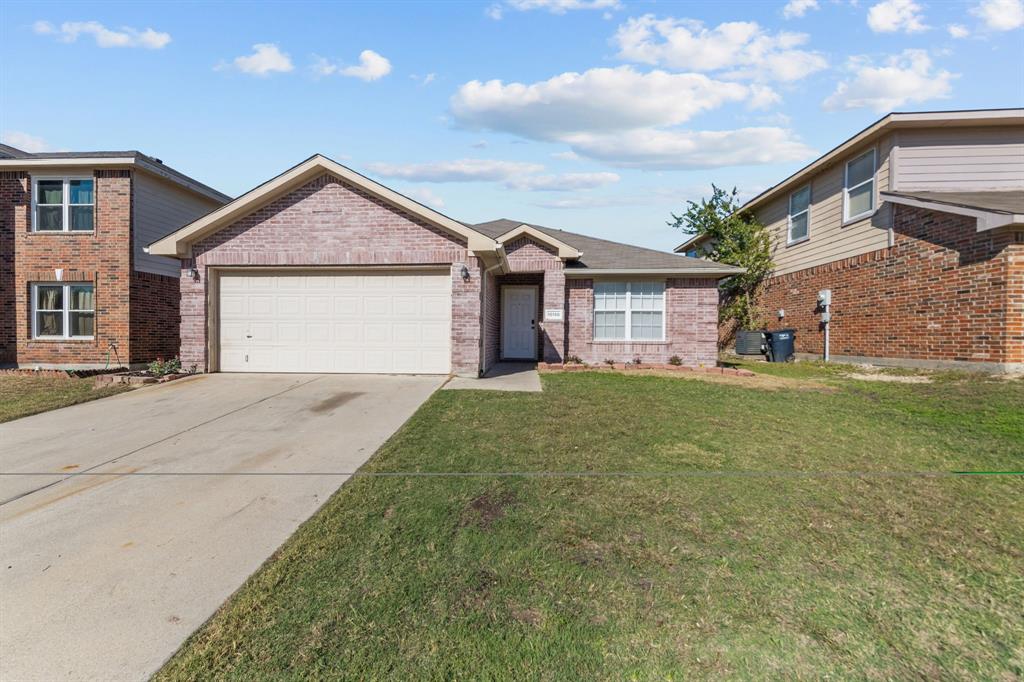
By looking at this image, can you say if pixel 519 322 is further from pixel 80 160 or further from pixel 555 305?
pixel 80 160

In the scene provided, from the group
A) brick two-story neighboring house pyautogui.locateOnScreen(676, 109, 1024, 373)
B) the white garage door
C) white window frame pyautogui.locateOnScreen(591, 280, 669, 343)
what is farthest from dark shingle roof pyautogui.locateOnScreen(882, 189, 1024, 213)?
the white garage door

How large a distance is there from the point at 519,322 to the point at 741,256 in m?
10.2

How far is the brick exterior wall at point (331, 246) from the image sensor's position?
10.8 metres

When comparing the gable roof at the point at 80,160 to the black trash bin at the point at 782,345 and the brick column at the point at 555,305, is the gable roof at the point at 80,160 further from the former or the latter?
the black trash bin at the point at 782,345

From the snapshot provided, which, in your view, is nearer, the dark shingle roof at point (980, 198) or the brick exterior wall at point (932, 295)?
the brick exterior wall at point (932, 295)

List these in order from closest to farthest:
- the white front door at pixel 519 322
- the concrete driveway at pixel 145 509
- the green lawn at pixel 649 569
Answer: the green lawn at pixel 649 569
the concrete driveway at pixel 145 509
the white front door at pixel 519 322

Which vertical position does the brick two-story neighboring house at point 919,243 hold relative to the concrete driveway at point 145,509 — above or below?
above

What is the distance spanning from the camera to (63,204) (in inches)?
524

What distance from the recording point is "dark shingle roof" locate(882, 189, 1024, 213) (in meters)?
10.0

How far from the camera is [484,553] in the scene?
3.19 meters

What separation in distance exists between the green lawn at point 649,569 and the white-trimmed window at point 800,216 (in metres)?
13.1

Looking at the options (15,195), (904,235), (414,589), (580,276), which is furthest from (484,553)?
(15,195)

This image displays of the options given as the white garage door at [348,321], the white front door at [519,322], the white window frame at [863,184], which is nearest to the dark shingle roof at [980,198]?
the white window frame at [863,184]

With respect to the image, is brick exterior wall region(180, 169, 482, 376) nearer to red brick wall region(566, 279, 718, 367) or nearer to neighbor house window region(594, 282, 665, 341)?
red brick wall region(566, 279, 718, 367)
